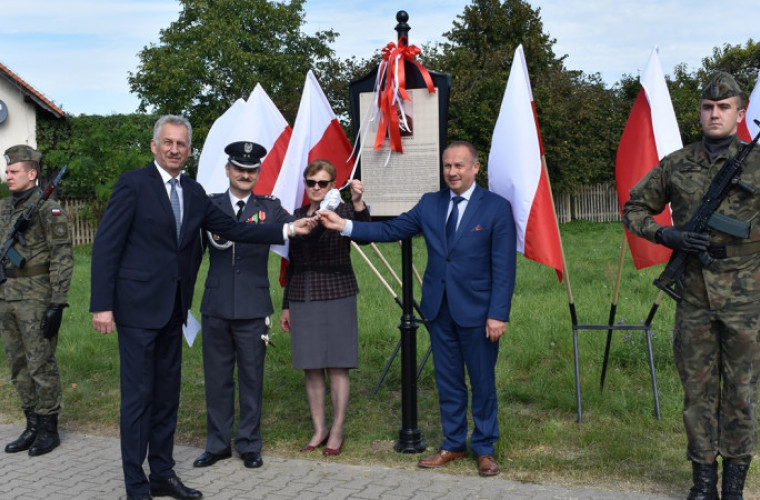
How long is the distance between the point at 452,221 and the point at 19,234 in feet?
10.5

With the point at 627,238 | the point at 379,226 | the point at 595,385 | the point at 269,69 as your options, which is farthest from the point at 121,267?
the point at 269,69

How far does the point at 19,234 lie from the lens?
225 inches

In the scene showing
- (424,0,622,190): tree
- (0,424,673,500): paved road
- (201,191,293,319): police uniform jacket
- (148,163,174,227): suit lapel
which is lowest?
(0,424,673,500): paved road

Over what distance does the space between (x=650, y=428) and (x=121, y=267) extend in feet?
12.5

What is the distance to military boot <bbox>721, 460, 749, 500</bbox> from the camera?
4227mm

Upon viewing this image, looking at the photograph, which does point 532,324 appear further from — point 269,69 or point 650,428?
point 269,69

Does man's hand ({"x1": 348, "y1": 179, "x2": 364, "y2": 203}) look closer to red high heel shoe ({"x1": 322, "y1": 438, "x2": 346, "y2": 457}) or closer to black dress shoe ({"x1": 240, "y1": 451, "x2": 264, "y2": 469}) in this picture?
red high heel shoe ({"x1": 322, "y1": 438, "x2": 346, "y2": 457})

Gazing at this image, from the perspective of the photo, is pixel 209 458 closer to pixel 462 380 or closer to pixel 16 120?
pixel 462 380

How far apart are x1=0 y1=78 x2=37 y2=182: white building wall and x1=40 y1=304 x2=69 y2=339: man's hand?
2761 centimetres

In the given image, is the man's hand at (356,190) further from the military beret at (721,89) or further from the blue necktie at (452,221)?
the military beret at (721,89)

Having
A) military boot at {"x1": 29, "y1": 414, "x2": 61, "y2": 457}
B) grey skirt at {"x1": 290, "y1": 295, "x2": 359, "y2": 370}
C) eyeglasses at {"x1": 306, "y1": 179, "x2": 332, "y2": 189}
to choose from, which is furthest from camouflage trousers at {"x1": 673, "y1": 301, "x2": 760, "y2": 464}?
military boot at {"x1": 29, "y1": 414, "x2": 61, "y2": 457}

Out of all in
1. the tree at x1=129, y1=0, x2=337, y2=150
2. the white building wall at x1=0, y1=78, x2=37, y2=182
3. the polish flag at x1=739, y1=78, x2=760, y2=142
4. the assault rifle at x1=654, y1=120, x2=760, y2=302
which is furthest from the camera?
the tree at x1=129, y1=0, x2=337, y2=150

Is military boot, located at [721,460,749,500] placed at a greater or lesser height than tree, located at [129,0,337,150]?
lesser

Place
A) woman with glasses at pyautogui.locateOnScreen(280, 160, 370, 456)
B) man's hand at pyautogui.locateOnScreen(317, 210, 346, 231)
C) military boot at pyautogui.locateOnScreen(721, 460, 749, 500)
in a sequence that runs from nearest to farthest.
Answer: military boot at pyautogui.locateOnScreen(721, 460, 749, 500), man's hand at pyautogui.locateOnScreen(317, 210, 346, 231), woman with glasses at pyautogui.locateOnScreen(280, 160, 370, 456)
